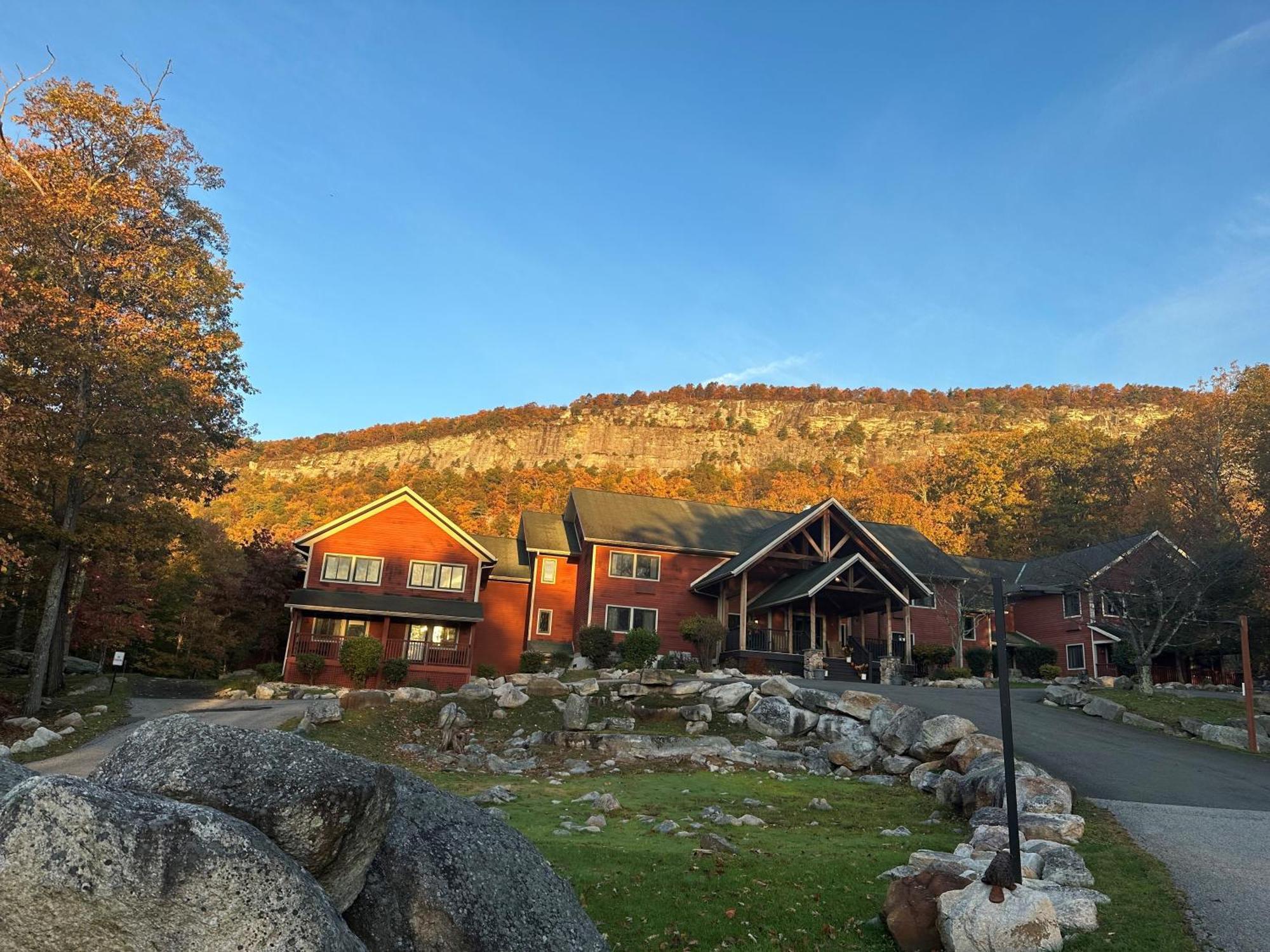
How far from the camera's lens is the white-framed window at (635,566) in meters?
37.8

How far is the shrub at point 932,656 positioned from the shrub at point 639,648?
1121cm

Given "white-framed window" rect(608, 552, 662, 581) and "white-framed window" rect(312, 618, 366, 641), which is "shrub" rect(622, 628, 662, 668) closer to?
"white-framed window" rect(608, 552, 662, 581)

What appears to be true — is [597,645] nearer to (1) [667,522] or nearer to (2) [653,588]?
(2) [653,588]

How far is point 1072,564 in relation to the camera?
38.0 metres

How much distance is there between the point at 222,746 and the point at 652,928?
5537 mm

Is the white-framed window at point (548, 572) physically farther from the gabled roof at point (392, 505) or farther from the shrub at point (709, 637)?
the shrub at point (709, 637)

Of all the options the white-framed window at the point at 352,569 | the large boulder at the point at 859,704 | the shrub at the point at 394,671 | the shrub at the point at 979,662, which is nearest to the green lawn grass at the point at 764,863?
the large boulder at the point at 859,704

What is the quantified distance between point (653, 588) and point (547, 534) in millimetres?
7339

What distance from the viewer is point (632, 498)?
42.9 m

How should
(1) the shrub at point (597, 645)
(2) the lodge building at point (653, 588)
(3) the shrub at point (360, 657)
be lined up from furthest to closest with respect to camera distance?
1. (2) the lodge building at point (653, 588)
2. (1) the shrub at point (597, 645)
3. (3) the shrub at point (360, 657)

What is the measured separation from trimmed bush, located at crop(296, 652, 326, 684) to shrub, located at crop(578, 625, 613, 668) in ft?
35.3

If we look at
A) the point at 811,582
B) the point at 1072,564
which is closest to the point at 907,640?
the point at 811,582

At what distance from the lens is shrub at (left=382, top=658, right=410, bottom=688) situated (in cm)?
3228

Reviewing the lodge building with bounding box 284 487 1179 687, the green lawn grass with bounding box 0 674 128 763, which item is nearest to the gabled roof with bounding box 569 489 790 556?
the lodge building with bounding box 284 487 1179 687
